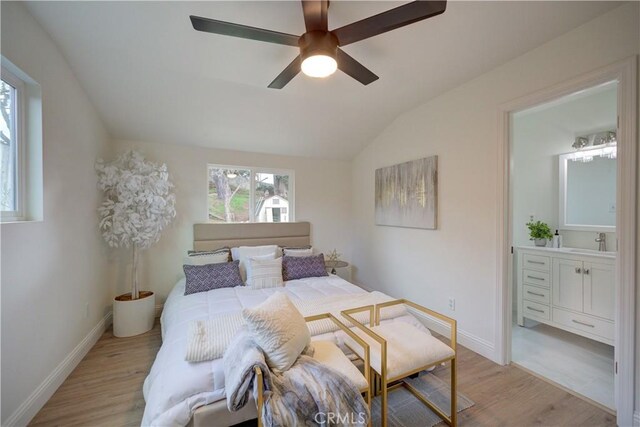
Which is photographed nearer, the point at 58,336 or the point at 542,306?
the point at 58,336

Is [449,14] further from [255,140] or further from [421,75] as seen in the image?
[255,140]

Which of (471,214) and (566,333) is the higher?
(471,214)

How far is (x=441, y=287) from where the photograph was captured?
2947 millimetres

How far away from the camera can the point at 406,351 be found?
5.44 ft

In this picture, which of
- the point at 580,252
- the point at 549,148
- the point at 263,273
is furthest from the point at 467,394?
the point at 549,148

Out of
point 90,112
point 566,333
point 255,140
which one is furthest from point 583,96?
point 90,112

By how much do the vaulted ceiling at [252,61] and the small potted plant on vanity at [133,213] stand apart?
1.93 ft

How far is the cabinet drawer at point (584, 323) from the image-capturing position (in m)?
2.47

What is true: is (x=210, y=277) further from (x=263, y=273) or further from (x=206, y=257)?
(x=263, y=273)

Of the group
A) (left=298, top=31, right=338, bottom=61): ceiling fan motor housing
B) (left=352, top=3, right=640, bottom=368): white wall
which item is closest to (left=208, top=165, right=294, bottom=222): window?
(left=352, top=3, right=640, bottom=368): white wall

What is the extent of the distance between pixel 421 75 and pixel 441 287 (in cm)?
225

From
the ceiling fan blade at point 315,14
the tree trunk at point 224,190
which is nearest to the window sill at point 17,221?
the tree trunk at point 224,190

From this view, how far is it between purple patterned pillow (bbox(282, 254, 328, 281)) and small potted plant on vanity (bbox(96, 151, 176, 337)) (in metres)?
1.56

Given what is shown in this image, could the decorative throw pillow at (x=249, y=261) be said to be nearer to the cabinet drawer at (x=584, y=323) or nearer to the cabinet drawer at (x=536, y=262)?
the cabinet drawer at (x=536, y=262)
